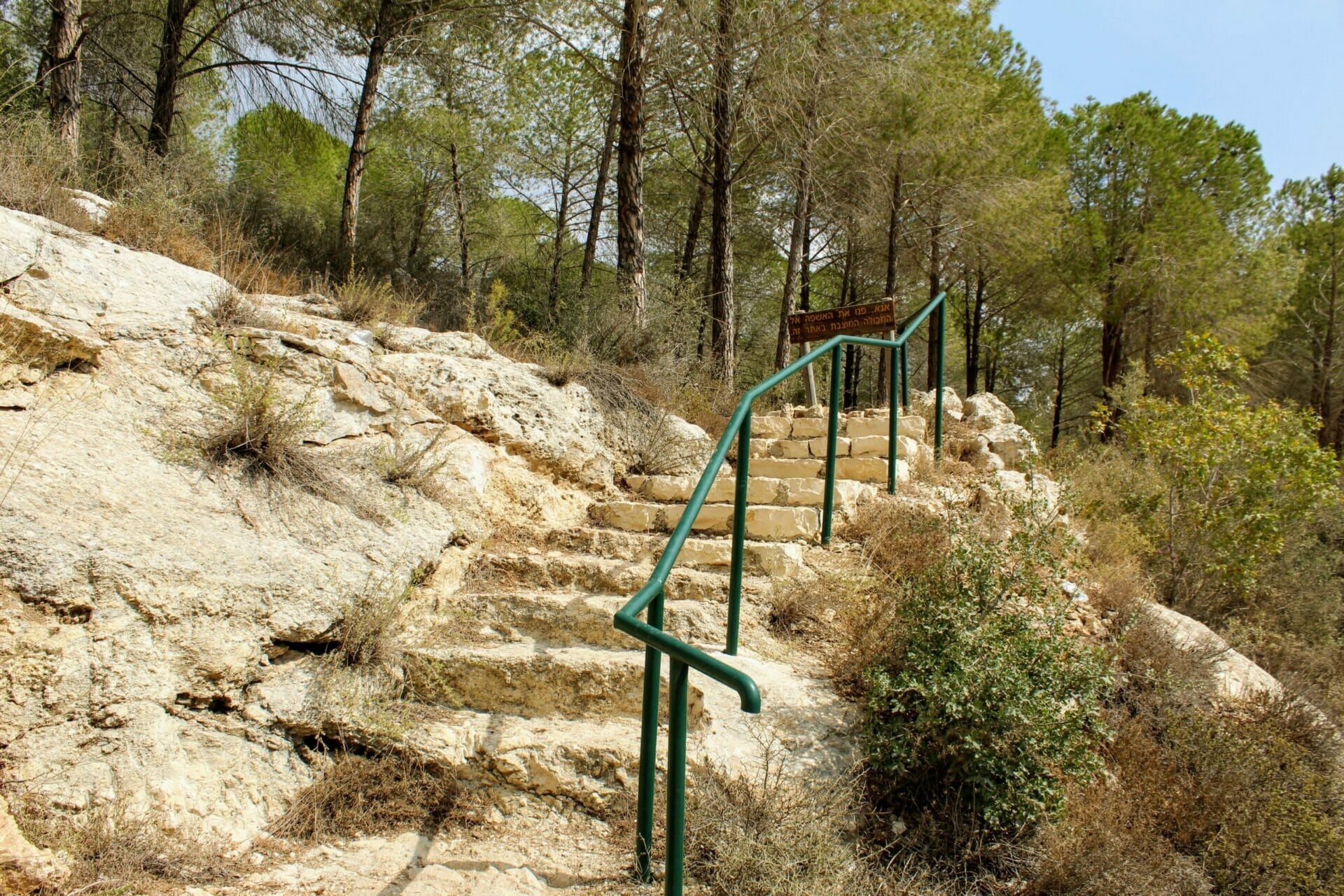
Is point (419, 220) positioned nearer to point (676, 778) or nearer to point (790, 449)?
point (790, 449)

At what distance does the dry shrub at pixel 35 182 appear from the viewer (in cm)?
400

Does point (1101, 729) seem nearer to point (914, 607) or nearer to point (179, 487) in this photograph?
Result: point (914, 607)

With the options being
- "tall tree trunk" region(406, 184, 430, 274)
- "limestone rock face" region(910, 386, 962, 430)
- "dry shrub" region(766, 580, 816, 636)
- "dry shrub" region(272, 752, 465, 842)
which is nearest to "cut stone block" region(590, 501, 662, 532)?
"dry shrub" region(766, 580, 816, 636)

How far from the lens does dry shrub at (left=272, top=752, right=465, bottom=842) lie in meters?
2.55

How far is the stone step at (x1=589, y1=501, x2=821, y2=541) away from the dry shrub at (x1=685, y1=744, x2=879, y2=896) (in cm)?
185

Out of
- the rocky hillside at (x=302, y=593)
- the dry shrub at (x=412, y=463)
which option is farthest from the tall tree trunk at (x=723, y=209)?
the dry shrub at (x=412, y=463)

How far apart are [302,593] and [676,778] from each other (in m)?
1.81

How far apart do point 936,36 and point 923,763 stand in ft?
40.0

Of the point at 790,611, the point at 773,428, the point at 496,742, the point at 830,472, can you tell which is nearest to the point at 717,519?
the point at 830,472

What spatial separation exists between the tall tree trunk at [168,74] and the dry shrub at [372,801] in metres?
8.19

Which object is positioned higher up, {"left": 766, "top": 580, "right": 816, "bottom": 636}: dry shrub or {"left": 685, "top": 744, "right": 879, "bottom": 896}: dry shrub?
{"left": 766, "top": 580, "right": 816, "bottom": 636}: dry shrub

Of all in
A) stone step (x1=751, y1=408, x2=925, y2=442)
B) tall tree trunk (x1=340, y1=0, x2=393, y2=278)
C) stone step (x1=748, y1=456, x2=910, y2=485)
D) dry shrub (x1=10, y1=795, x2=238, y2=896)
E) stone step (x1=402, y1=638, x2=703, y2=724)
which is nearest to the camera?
dry shrub (x1=10, y1=795, x2=238, y2=896)

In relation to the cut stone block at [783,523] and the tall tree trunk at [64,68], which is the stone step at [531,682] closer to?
the cut stone block at [783,523]

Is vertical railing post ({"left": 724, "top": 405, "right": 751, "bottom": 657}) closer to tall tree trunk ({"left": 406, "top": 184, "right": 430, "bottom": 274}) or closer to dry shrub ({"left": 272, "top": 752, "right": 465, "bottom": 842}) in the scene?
dry shrub ({"left": 272, "top": 752, "right": 465, "bottom": 842})
